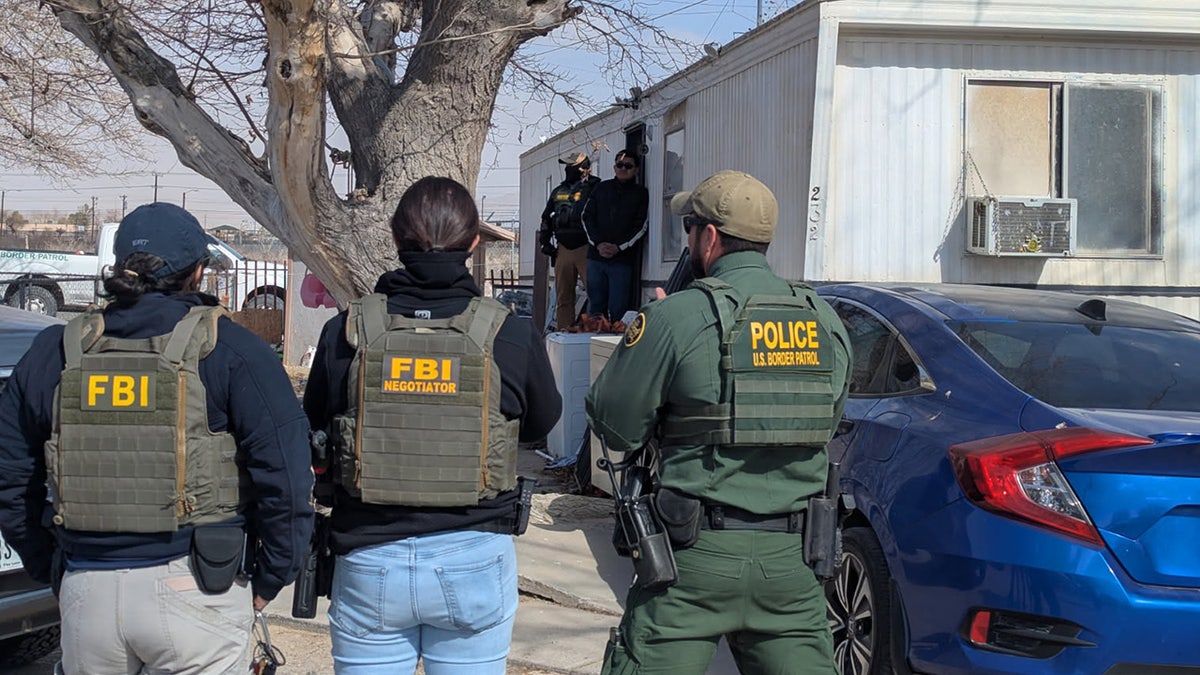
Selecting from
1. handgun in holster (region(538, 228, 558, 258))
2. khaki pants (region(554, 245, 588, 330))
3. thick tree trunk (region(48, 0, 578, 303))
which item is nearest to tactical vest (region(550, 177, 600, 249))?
khaki pants (region(554, 245, 588, 330))

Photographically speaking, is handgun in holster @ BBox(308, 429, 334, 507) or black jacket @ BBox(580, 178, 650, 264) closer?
handgun in holster @ BBox(308, 429, 334, 507)

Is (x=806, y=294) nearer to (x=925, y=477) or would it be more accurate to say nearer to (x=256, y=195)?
(x=925, y=477)

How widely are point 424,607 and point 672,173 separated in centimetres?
798

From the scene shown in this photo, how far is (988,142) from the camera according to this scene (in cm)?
793

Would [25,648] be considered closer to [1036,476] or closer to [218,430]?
[218,430]

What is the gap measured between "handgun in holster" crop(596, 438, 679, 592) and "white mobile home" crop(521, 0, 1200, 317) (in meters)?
4.91

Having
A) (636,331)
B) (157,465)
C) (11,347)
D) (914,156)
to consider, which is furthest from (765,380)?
(914,156)

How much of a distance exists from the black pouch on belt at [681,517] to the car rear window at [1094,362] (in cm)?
143

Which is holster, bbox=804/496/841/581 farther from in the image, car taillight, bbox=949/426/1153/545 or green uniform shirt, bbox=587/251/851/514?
car taillight, bbox=949/426/1153/545

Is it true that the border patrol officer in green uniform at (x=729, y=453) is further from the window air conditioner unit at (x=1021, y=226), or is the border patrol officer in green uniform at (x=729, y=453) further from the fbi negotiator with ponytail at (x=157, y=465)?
the window air conditioner unit at (x=1021, y=226)

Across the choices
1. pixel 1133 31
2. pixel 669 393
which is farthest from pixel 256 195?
pixel 1133 31

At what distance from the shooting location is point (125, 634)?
2.58 m

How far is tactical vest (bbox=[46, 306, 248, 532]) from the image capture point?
261cm

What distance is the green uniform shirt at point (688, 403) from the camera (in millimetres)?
2859
